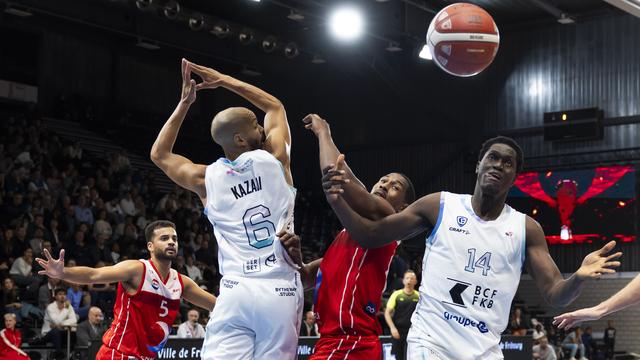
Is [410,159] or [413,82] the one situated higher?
[413,82]

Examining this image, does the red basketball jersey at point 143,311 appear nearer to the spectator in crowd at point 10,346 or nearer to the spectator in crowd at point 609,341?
the spectator in crowd at point 10,346

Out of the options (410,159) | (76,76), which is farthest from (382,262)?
(410,159)

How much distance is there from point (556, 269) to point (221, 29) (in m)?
17.6

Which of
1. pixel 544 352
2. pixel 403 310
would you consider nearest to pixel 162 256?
pixel 403 310

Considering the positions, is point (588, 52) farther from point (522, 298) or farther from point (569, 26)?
point (522, 298)

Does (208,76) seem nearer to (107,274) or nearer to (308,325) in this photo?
(107,274)

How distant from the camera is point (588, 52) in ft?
87.5

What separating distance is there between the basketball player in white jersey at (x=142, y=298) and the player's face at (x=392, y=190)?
79.5 inches

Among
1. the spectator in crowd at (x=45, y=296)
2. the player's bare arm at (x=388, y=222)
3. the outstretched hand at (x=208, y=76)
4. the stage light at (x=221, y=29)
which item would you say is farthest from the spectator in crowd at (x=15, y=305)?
the player's bare arm at (x=388, y=222)

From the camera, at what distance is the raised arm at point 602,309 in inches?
170

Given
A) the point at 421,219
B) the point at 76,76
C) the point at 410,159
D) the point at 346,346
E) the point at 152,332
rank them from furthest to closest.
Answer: the point at 410,159 < the point at 76,76 < the point at 152,332 < the point at 346,346 < the point at 421,219

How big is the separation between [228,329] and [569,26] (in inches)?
960

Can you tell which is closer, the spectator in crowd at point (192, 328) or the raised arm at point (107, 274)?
the raised arm at point (107, 274)

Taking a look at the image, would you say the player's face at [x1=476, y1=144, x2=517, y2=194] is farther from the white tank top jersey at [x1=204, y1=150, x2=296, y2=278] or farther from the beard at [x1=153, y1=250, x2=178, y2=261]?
the beard at [x1=153, y1=250, x2=178, y2=261]
